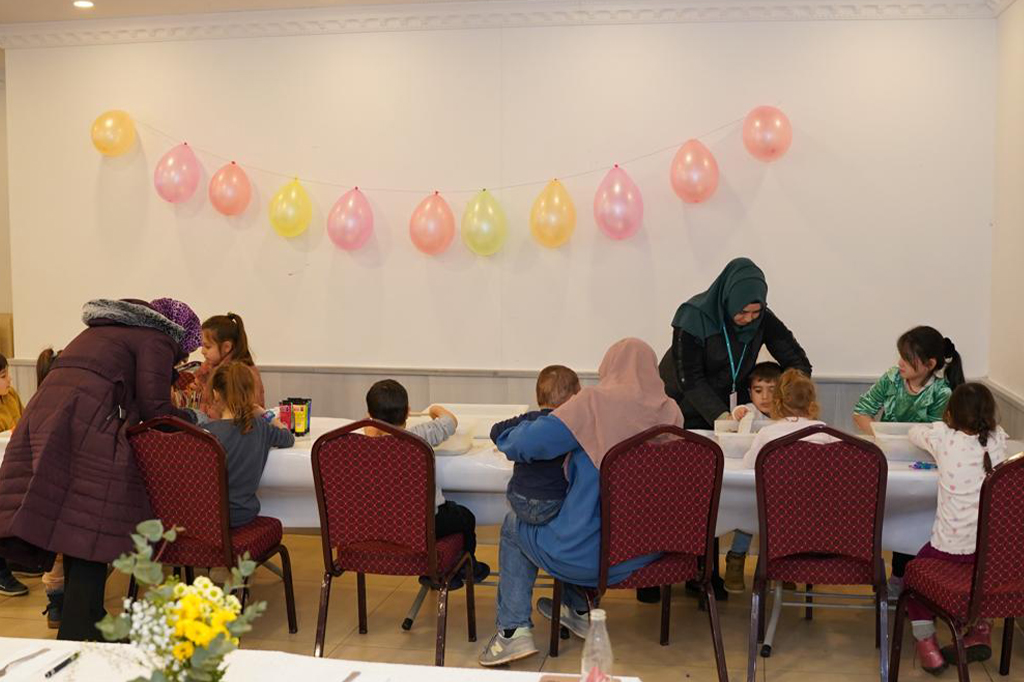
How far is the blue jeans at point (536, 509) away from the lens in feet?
12.3

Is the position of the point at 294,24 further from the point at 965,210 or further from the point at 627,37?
the point at 965,210

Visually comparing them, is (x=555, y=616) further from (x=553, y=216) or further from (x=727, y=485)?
(x=553, y=216)

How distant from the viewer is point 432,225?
594cm

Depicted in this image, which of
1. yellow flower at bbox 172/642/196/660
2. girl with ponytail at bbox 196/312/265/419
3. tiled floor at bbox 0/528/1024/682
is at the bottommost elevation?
tiled floor at bbox 0/528/1024/682

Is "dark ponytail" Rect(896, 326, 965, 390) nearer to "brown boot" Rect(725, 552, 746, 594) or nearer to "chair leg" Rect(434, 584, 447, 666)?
"brown boot" Rect(725, 552, 746, 594)

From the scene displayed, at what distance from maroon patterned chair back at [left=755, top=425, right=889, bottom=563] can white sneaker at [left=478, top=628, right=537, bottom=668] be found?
2.95 feet

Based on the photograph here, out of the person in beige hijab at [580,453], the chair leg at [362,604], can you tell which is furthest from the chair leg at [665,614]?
the chair leg at [362,604]

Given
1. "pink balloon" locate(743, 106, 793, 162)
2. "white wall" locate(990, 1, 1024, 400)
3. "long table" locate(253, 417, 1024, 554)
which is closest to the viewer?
"long table" locate(253, 417, 1024, 554)

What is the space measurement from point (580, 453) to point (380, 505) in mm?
694

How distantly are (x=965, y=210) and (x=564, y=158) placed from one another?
2.11 metres

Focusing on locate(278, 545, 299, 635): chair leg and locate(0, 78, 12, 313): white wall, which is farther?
locate(0, 78, 12, 313): white wall

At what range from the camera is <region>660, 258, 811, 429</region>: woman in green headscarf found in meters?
4.78

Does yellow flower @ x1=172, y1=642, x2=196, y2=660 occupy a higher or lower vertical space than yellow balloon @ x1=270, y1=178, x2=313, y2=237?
lower

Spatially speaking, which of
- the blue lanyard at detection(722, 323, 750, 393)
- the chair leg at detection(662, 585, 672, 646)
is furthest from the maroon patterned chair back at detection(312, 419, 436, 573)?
the blue lanyard at detection(722, 323, 750, 393)
